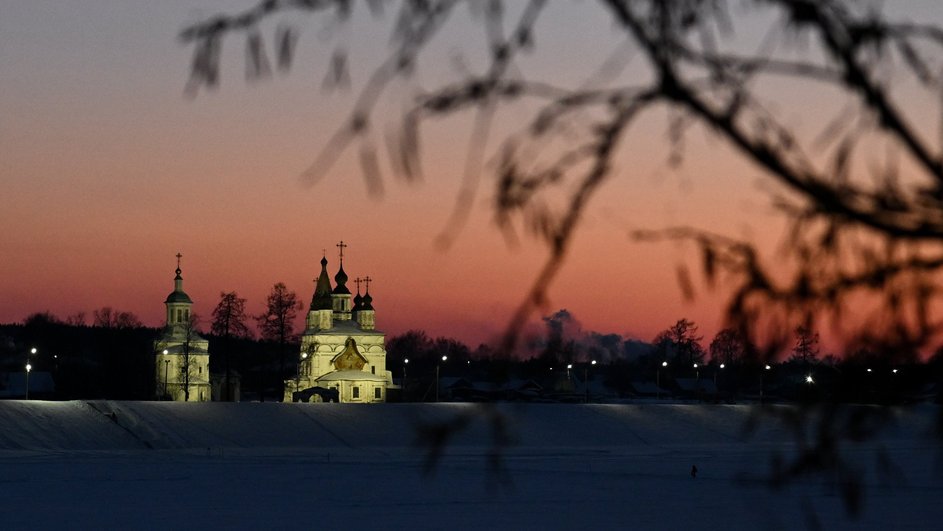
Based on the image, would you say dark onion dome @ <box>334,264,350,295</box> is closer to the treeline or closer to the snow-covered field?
the treeline

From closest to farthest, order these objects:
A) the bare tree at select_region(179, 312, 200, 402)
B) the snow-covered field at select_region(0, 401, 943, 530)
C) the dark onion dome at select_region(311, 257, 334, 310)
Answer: the snow-covered field at select_region(0, 401, 943, 530) → the bare tree at select_region(179, 312, 200, 402) → the dark onion dome at select_region(311, 257, 334, 310)

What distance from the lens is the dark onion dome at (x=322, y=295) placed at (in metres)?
113

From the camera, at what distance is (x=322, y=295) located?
11362 centimetres

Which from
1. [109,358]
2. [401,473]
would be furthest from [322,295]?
[401,473]

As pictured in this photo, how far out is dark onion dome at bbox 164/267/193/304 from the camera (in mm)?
109519

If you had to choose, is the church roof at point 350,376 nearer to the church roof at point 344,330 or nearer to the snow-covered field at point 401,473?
the church roof at point 344,330

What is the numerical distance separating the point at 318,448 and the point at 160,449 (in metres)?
8.56

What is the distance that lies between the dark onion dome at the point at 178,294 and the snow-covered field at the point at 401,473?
108ft

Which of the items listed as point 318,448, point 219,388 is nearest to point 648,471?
point 318,448

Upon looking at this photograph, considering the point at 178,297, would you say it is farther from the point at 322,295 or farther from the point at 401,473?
the point at 401,473

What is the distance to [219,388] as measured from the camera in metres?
118

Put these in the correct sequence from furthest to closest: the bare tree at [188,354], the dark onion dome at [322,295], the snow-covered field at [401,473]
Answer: the dark onion dome at [322,295]
the bare tree at [188,354]
the snow-covered field at [401,473]

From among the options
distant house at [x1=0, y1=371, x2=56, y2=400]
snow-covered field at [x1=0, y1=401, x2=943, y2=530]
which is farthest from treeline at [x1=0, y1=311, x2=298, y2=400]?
snow-covered field at [x1=0, y1=401, x2=943, y2=530]

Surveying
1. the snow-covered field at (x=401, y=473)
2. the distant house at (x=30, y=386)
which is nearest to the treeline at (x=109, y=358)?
the distant house at (x=30, y=386)
